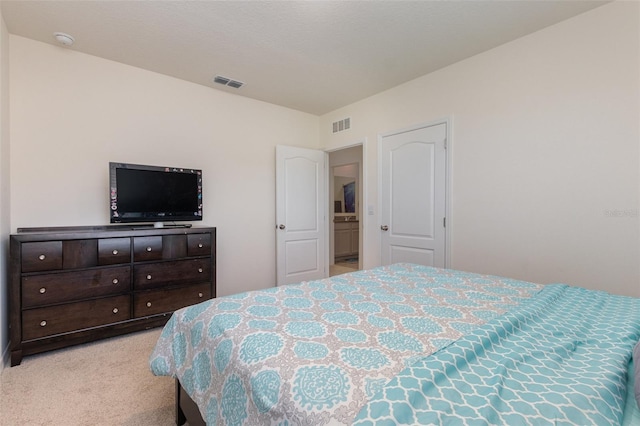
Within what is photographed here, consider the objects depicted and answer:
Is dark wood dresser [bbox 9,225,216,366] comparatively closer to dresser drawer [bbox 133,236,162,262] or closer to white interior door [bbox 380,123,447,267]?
dresser drawer [bbox 133,236,162,262]

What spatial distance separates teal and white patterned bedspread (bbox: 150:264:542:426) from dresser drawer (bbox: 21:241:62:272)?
1.48 meters

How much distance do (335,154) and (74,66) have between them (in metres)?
4.18

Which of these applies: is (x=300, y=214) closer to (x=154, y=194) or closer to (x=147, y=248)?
(x=154, y=194)

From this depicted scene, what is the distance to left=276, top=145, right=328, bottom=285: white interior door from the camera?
13.0 feet

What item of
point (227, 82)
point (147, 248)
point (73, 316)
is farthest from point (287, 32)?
point (73, 316)

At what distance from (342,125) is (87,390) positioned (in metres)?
3.71

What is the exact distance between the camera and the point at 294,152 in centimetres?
407

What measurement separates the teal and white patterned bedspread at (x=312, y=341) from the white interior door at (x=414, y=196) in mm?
1382

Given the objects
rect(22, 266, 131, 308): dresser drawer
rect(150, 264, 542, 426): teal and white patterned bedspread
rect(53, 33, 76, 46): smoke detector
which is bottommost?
rect(22, 266, 131, 308): dresser drawer

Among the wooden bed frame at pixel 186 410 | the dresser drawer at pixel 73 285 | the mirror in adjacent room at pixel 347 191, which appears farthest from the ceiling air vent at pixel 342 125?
the wooden bed frame at pixel 186 410

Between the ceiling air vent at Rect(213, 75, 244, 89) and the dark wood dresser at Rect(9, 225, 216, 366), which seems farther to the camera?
the ceiling air vent at Rect(213, 75, 244, 89)

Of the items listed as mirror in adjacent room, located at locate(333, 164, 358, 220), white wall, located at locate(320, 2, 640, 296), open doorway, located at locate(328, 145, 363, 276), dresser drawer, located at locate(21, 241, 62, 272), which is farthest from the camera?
mirror in adjacent room, located at locate(333, 164, 358, 220)

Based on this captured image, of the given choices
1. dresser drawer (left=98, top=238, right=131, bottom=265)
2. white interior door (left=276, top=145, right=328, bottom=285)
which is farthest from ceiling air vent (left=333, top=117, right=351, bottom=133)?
dresser drawer (left=98, top=238, right=131, bottom=265)

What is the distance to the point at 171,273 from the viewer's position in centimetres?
274
